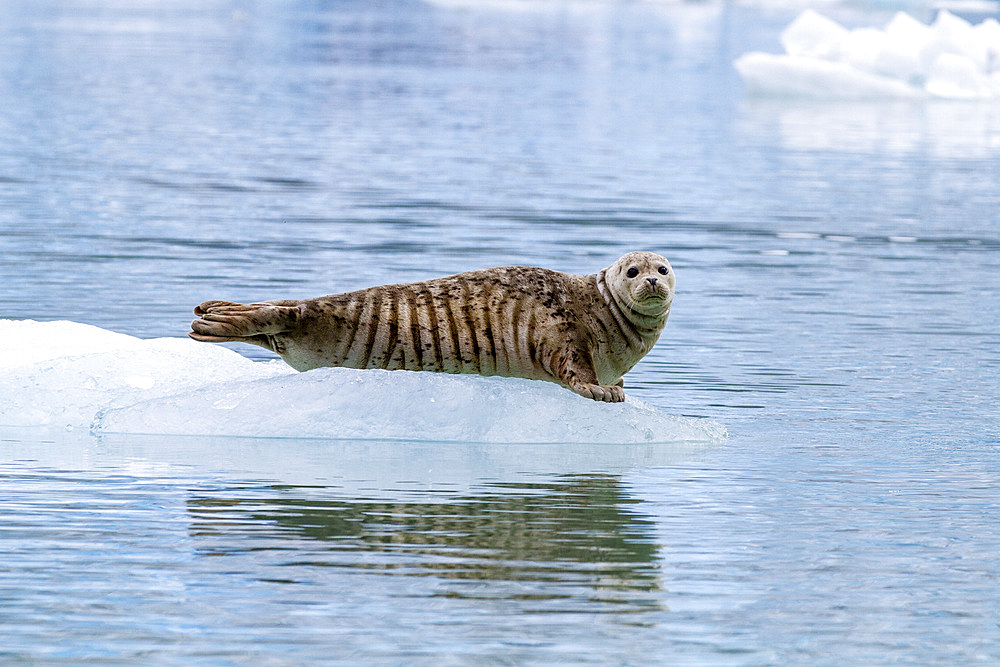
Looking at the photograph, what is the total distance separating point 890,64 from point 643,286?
2750cm

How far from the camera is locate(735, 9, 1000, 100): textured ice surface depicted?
32781 millimetres

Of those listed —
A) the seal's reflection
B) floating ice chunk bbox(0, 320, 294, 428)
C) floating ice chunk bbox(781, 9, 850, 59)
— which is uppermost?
the seal's reflection

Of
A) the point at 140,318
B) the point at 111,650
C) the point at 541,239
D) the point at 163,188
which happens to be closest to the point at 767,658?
the point at 111,650

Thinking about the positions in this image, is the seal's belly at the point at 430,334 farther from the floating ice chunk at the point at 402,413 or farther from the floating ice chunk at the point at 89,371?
the floating ice chunk at the point at 89,371

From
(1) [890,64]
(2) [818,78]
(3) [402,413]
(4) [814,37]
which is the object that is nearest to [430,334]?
(3) [402,413]

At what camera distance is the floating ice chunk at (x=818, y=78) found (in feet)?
108

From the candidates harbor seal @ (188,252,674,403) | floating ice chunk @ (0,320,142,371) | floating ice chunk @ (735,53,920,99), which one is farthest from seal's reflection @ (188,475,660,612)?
floating ice chunk @ (735,53,920,99)

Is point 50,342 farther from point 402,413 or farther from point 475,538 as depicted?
point 475,538

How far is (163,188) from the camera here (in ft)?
60.6

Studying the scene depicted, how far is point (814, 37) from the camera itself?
34.7 meters

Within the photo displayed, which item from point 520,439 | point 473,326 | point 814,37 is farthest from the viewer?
point 814,37

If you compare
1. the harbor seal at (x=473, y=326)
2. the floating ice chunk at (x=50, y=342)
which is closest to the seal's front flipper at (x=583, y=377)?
the harbor seal at (x=473, y=326)

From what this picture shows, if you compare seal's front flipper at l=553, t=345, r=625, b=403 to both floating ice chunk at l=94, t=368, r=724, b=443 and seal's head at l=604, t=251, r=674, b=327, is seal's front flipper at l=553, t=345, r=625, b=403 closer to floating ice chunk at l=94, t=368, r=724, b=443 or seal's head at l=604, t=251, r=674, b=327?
floating ice chunk at l=94, t=368, r=724, b=443

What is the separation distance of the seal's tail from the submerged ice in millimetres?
220
